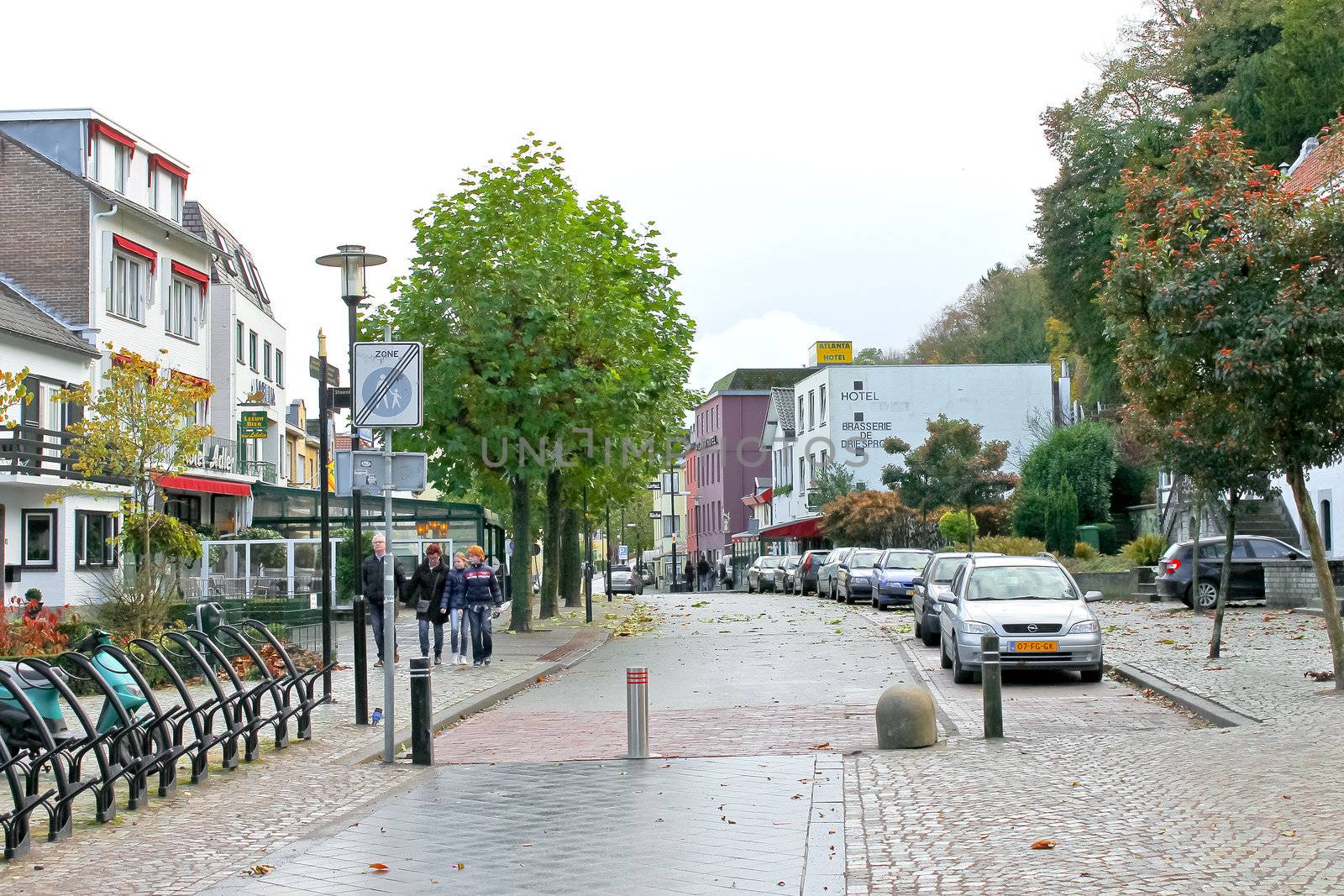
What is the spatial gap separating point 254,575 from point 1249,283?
25838 millimetres

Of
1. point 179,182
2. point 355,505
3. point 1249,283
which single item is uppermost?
point 179,182

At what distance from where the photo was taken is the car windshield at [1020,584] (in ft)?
62.3

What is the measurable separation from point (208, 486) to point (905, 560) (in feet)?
68.8

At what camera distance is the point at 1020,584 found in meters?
19.3

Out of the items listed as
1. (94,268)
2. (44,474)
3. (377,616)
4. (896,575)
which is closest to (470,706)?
(377,616)

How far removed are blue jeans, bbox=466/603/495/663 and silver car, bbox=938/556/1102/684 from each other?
6412mm

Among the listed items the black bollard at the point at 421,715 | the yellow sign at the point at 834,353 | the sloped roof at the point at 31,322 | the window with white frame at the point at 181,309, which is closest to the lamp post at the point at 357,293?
the black bollard at the point at 421,715

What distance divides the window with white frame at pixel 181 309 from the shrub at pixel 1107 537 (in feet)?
100

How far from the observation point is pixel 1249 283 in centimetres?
1506

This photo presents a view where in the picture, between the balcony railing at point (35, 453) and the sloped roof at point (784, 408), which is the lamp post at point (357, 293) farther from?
the sloped roof at point (784, 408)

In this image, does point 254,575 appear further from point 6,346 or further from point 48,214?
point 48,214

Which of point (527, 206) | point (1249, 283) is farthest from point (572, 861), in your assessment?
point (527, 206)

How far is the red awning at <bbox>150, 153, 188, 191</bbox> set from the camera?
4122 centimetres

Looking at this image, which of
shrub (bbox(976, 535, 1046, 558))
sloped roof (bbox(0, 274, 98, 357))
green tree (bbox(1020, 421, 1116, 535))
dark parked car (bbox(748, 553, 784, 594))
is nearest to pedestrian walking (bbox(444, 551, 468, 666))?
sloped roof (bbox(0, 274, 98, 357))
